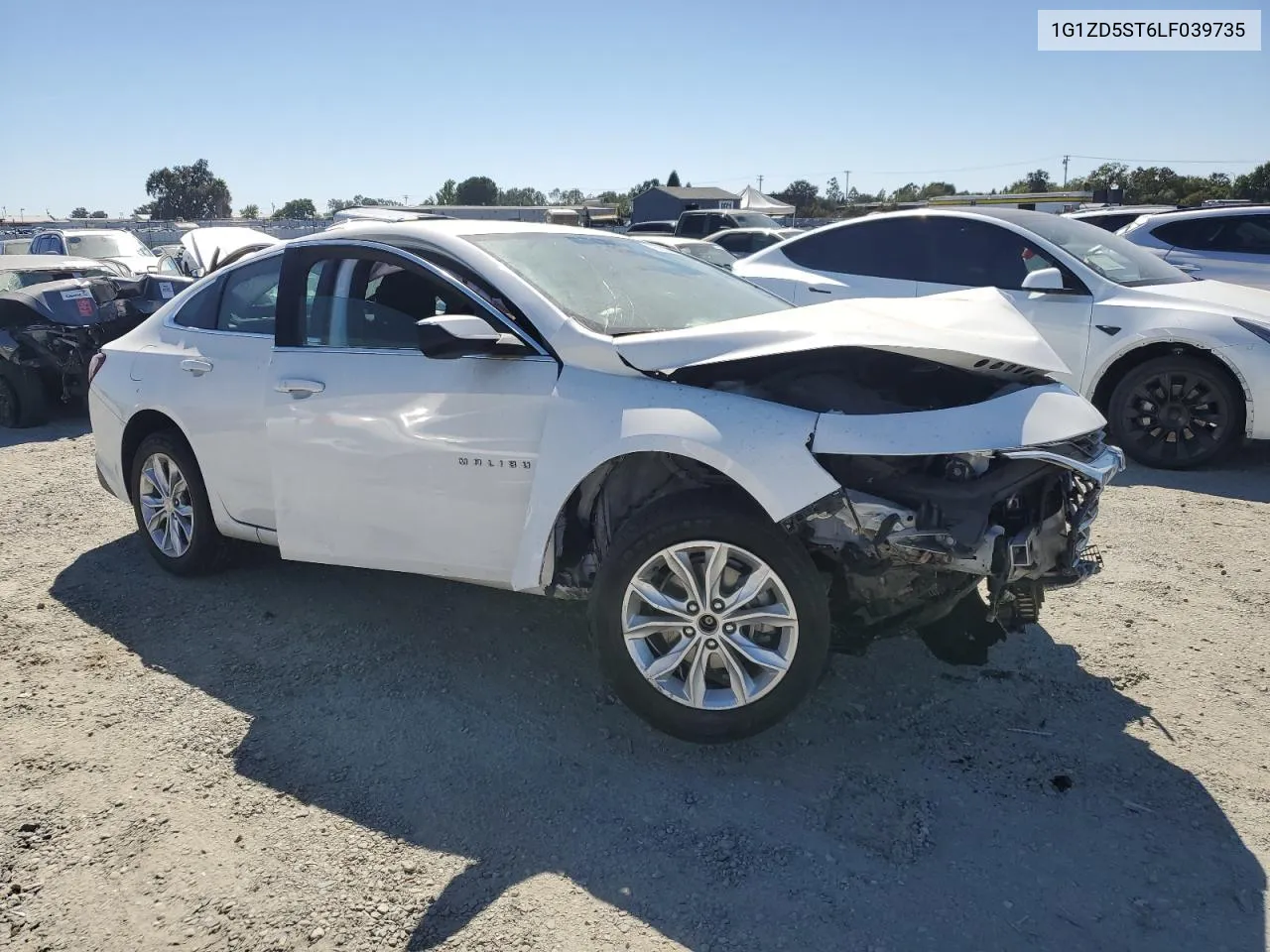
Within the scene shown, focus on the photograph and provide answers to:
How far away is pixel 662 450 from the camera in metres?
3.18

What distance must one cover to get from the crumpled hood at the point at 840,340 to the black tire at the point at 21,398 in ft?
25.3

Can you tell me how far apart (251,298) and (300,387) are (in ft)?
2.80

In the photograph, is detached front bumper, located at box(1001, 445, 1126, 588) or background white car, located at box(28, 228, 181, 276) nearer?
detached front bumper, located at box(1001, 445, 1126, 588)

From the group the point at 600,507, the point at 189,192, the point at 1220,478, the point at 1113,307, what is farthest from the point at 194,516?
the point at 189,192

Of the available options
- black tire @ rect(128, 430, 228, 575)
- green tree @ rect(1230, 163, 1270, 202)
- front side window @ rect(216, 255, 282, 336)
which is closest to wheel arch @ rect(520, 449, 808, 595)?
front side window @ rect(216, 255, 282, 336)

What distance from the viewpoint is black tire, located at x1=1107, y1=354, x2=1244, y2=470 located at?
643cm

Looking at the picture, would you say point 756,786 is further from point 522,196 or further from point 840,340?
point 522,196

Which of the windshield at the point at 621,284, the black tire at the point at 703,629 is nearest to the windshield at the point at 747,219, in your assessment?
the windshield at the point at 621,284

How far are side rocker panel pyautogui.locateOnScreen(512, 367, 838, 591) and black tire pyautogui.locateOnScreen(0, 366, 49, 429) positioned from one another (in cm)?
750

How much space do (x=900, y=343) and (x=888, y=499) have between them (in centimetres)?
55

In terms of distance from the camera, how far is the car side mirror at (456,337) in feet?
11.0

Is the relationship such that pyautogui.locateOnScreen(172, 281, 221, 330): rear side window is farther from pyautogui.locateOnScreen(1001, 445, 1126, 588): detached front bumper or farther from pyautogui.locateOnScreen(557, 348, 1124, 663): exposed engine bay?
pyautogui.locateOnScreen(1001, 445, 1126, 588): detached front bumper

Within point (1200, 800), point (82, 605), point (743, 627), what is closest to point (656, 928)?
point (743, 627)

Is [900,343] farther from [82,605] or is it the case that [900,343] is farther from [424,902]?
[82,605]
